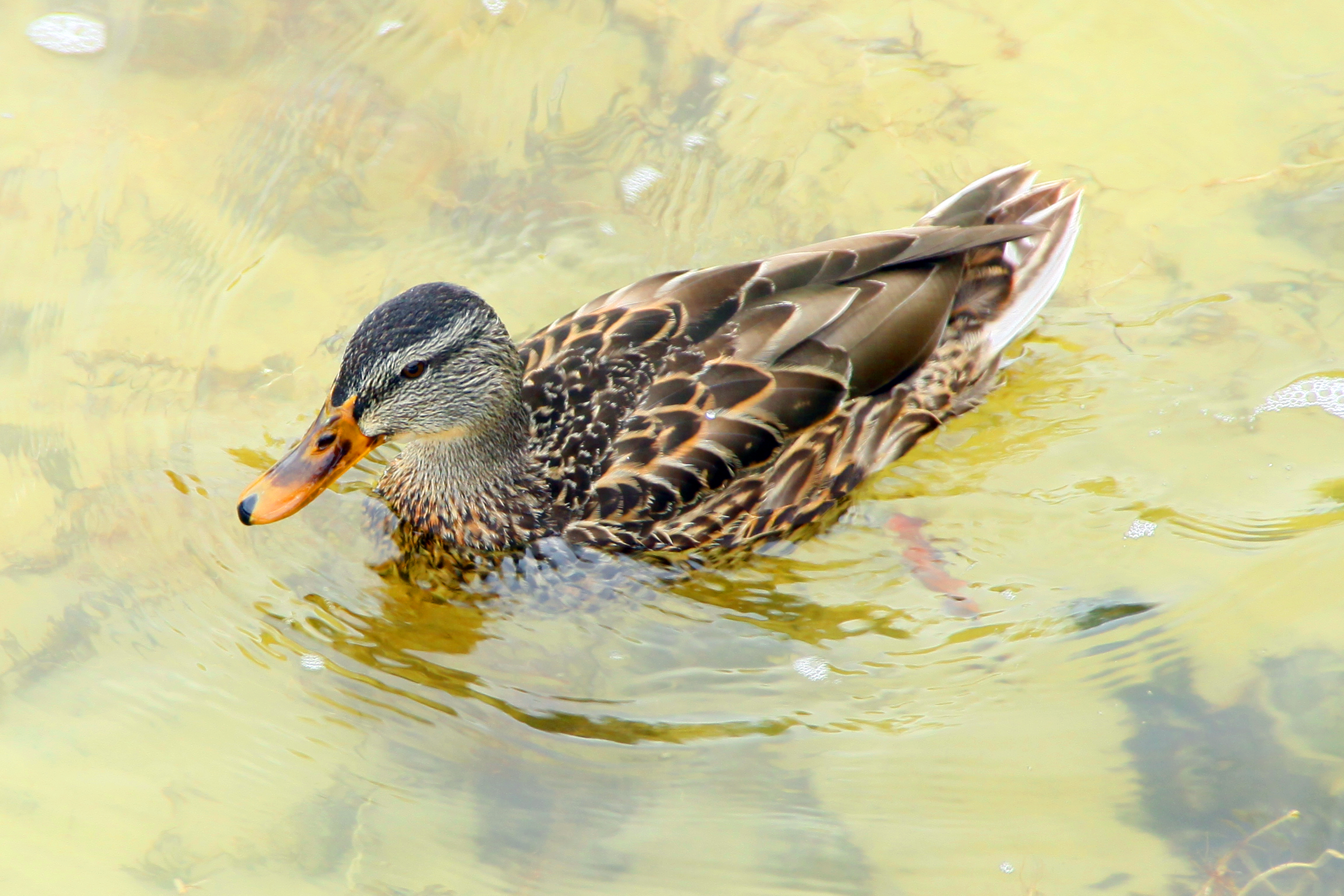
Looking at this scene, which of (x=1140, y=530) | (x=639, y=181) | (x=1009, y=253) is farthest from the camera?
(x=639, y=181)

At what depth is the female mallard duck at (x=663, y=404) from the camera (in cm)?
513

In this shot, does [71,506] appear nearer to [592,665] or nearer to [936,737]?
[592,665]

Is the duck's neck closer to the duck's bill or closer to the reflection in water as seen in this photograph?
the duck's bill

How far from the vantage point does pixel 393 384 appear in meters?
5.00

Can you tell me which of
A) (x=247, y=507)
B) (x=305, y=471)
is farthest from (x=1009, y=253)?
(x=247, y=507)

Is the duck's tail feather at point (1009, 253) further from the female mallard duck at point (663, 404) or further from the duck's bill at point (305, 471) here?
the duck's bill at point (305, 471)

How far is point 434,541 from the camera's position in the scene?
576cm

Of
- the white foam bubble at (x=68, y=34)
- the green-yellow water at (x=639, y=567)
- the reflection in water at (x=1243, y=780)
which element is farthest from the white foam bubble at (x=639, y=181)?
the reflection in water at (x=1243, y=780)

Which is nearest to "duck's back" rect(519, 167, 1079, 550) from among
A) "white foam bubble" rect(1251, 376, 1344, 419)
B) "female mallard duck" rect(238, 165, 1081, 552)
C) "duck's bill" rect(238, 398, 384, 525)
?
"female mallard duck" rect(238, 165, 1081, 552)

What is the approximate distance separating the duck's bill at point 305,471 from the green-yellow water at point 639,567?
58 cm

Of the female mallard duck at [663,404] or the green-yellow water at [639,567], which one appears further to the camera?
the female mallard duck at [663,404]

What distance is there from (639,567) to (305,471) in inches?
58.6

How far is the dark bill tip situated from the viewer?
493 centimetres

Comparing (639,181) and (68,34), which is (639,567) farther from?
(68,34)
